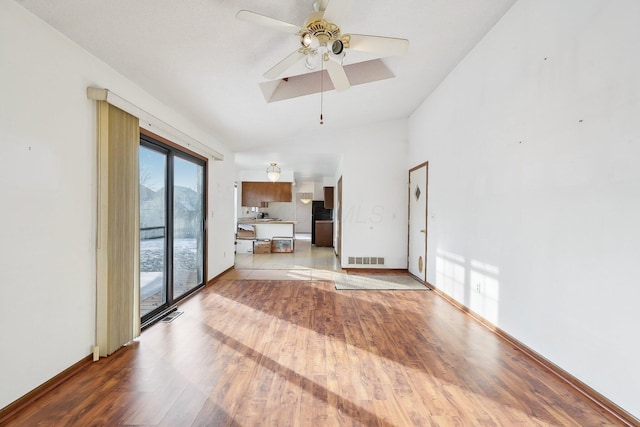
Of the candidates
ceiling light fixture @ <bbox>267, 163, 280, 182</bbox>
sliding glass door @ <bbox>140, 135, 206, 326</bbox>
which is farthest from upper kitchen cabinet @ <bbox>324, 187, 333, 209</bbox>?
sliding glass door @ <bbox>140, 135, 206, 326</bbox>

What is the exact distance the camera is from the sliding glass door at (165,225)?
3135 millimetres

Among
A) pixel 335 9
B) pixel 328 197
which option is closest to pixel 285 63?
pixel 335 9

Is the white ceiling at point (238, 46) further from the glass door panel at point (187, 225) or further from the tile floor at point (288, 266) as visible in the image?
the tile floor at point (288, 266)

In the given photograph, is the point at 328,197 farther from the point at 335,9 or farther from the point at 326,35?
the point at 335,9

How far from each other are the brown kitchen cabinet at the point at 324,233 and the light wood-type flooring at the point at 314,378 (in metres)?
6.26


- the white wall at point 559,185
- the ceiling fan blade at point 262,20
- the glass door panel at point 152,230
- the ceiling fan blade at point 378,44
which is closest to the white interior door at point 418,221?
the white wall at point 559,185

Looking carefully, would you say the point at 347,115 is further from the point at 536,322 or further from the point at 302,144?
the point at 536,322

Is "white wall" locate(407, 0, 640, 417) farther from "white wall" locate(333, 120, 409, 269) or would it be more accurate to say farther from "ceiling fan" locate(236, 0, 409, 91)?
"white wall" locate(333, 120, 409, 269)

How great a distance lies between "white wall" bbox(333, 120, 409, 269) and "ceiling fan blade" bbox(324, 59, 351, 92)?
3.15 meters

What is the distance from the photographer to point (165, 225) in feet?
11.3

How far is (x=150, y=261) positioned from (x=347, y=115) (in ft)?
12.4

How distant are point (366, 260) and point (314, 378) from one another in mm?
3898

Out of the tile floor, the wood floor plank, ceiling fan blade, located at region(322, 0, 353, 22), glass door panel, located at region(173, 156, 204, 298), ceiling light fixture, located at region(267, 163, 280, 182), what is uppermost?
ceiling fan blade, located at region(322, 0, 353, 22)

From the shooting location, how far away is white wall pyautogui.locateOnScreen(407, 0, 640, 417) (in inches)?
67.4
